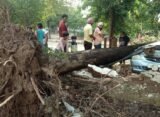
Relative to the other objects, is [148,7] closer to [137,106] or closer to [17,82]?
[137,106]

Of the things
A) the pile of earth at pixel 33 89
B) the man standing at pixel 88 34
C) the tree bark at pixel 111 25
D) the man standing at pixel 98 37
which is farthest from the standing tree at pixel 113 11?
the pile of earth at pixel 33 89

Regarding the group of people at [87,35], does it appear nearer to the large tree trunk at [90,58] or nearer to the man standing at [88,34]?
the man standing at [88,34]

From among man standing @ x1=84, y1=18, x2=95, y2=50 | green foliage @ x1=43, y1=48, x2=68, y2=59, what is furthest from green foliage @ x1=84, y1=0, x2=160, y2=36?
green foliage @ x1=43, y1=48, x2=68, y2=59

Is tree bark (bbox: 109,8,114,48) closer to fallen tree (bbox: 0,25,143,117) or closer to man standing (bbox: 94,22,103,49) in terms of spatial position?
man standing (bbox: 94,22,103,49)

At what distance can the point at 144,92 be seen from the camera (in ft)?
26.3

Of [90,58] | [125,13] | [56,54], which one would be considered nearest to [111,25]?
[125,13]

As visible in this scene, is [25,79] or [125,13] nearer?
[25,79]

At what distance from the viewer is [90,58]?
1009 cm

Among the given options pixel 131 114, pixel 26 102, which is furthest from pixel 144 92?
pixel 26 102

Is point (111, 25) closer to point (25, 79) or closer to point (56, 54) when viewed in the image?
point (56, 54)

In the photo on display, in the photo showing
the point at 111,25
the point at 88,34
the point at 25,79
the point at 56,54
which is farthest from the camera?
the point at 111,25

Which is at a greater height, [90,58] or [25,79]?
[25,79]

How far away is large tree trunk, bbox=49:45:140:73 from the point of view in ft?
29.0

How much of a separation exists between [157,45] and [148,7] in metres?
3.68
